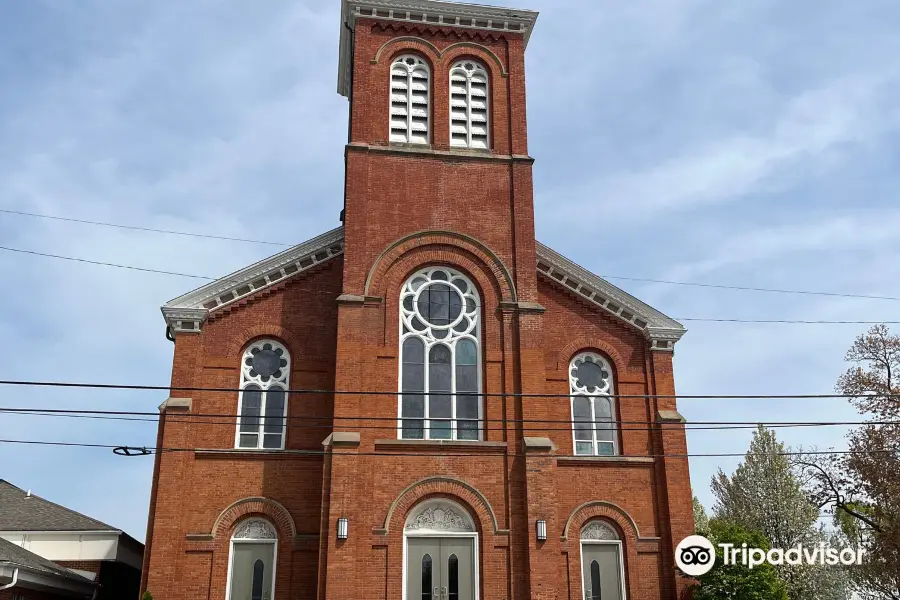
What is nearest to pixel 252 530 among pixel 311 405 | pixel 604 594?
pixel 311 405

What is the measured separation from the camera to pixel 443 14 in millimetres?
27000

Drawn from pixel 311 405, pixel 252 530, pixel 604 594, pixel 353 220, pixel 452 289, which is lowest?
pixel 604 594

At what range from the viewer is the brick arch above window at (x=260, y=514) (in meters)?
22.4

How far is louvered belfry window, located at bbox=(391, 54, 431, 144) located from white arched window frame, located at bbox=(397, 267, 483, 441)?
4.40 metres

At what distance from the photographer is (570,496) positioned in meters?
23.5

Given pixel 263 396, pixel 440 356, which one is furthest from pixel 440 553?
pixel 263 396

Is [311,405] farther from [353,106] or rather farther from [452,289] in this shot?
[353,106]

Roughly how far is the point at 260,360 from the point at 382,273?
410 cm

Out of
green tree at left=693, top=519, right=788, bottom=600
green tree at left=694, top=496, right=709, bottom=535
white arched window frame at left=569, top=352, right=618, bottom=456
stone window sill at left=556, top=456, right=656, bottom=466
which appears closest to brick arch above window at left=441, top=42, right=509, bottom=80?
white arched window frame at left=569, top=352, right=618, bottom=456

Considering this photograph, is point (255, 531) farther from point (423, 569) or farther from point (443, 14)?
point (443, 14)

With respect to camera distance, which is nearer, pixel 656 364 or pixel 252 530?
pixel 252 530

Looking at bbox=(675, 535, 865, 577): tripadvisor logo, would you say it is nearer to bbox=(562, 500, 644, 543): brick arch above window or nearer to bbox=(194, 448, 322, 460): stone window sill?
bbox=(562, 500, 644, 543): brick arch above window

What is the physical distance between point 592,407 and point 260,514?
9.37m

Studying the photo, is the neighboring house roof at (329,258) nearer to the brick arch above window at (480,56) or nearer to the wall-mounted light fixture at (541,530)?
the brick arch above window at (480,56)
